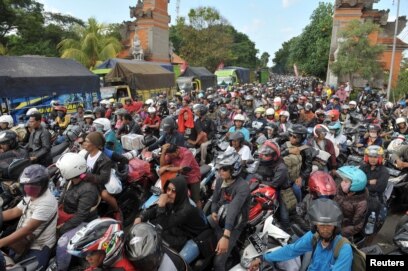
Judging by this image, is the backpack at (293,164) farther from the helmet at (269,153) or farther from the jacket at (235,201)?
the jacket at (235,201)

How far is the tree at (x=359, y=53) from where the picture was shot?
71.2 feet

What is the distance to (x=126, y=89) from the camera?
15.8 metres

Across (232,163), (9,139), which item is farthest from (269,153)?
(9,139)

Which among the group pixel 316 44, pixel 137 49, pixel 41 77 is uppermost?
pixel 316 44

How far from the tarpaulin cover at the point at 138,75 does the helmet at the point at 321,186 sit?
13.3 meters

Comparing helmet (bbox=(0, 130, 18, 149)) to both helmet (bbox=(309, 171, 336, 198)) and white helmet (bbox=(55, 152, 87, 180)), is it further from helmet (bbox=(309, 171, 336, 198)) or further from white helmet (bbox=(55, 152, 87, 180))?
helmet (bbox=(309, 171, 336, 198))

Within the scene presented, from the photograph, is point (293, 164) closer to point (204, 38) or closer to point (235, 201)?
point (235, 201)

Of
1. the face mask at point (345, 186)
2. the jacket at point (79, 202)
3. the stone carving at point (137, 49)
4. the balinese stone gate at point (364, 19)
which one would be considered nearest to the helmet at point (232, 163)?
the face mask at point (345, 186)

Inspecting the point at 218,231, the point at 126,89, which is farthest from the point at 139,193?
the point at 126,89

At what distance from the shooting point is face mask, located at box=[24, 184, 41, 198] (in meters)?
3.13

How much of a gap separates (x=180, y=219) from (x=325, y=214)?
4.60 ft

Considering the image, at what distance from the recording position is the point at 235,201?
3391mm

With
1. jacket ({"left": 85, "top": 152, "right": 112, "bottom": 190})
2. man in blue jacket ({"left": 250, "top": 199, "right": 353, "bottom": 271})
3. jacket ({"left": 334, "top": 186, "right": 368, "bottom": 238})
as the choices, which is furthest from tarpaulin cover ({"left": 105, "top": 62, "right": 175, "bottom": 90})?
man in blue jacket ({"left": 250, "top": 199, "right": 353, "bottom": 271})

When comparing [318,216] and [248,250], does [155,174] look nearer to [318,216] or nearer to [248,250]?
[248,250]
